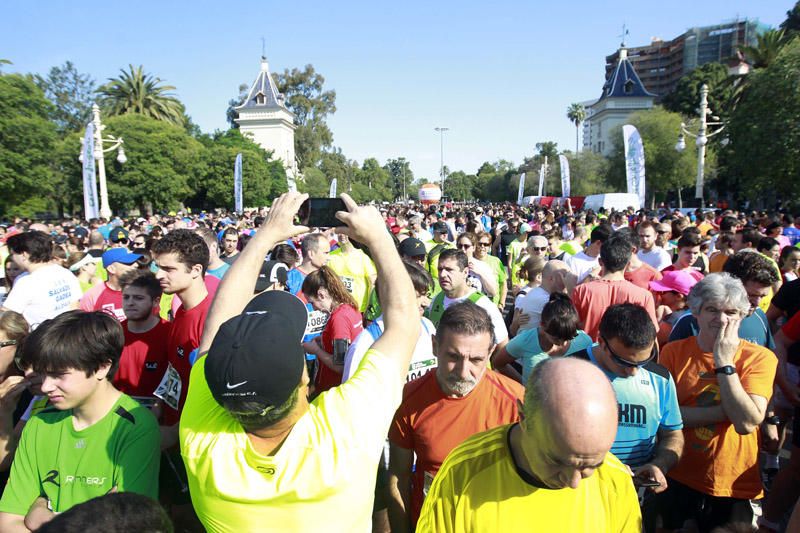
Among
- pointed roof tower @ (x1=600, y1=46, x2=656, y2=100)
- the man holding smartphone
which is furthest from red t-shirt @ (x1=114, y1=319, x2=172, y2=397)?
pointed roof tower @ (x1=600, y1=46, x2=656, y2=100)

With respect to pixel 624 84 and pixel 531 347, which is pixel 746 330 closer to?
pixel 531 347

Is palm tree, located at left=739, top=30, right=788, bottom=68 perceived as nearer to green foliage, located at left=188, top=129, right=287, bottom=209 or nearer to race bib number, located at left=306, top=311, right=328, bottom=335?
green foliage, located at left=188, top=129, right=287, bottom=209

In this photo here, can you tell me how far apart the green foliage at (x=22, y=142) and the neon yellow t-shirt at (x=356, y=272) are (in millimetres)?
35261

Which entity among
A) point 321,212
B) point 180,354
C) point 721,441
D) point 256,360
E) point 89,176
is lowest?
point 721,441

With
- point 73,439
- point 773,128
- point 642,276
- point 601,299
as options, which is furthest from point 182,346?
point 773,128

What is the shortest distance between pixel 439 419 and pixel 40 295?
3.96m

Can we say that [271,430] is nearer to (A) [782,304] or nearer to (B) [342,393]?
(B) [342,393]

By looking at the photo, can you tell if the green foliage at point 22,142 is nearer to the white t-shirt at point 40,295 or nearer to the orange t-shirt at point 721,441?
the white t-shirt at point 40,295

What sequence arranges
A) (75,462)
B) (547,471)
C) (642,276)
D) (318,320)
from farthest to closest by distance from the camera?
1. (642,276)
2. (318,320)
3. (75,462)
4. (547,471)

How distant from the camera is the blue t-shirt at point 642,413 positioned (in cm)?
262

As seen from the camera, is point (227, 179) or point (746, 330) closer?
point (746, 330)

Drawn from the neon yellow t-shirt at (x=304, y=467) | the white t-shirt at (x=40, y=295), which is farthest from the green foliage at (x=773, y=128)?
the neon yellow t-shirt at (x=304, y=467)

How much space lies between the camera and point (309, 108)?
2645 inches

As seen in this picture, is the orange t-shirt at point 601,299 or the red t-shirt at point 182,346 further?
the orange t-shirt at point 601,299
